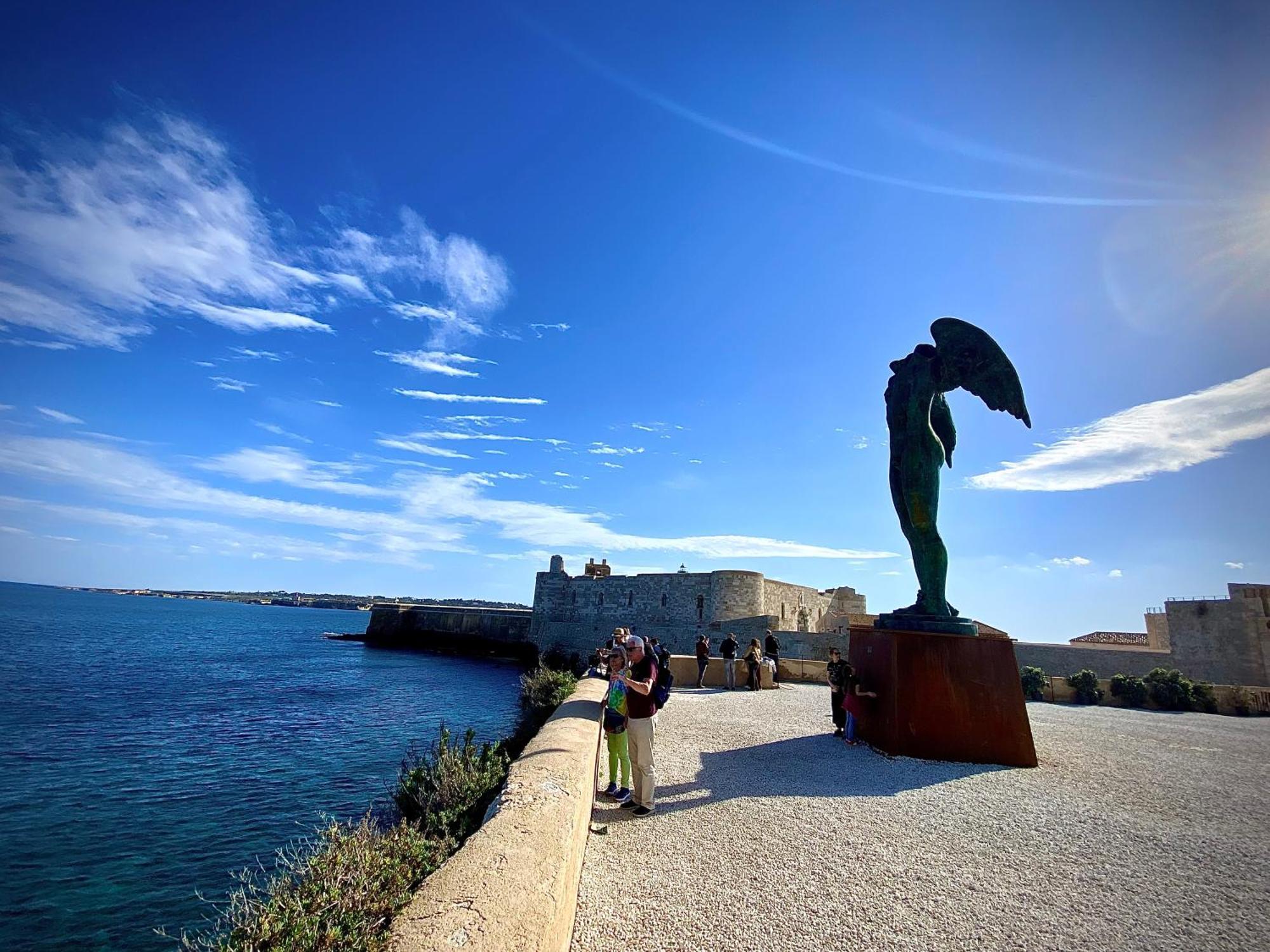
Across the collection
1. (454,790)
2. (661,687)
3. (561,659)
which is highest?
(661,687)

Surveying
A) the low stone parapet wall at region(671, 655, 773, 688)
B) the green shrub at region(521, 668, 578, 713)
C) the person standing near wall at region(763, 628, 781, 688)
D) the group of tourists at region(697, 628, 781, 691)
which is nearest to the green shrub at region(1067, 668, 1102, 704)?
the person standing near wall at region(763, 628, 781, 688)

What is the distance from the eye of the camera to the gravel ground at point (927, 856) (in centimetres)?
312

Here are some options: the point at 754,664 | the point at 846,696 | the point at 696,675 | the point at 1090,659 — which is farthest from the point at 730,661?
the point at 1090,659

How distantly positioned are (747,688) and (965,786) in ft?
24.7

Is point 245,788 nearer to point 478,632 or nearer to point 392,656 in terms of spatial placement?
point 392,656

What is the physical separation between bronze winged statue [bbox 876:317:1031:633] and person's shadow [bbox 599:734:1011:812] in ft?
5.87

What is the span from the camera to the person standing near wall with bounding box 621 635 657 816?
4.73 meters

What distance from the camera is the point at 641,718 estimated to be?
4.73 m

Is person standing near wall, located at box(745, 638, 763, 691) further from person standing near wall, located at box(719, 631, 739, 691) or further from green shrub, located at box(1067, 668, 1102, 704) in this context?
green shrub, located at box(1067, 668, 1102, 704)

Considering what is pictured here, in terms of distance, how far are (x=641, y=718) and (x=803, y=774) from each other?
8.12 feet

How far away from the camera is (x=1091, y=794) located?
221 inches

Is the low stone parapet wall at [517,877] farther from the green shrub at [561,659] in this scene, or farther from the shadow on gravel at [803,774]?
the green shrub at [561,659]

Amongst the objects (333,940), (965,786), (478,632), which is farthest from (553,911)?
(478,632)

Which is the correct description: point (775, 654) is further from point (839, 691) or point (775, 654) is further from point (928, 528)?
point (928, 528)
